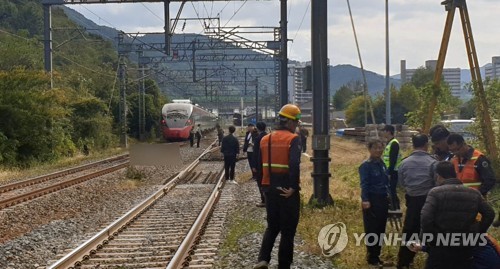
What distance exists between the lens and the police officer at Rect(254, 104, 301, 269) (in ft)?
26.1

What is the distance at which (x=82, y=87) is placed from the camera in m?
49.5

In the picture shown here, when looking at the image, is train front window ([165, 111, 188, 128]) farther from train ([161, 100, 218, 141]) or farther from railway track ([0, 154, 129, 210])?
railway track ([0, 154, 129, 210])

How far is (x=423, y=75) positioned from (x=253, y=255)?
269ft

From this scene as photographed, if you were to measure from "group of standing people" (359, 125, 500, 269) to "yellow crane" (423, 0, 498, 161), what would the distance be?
26.3 feet

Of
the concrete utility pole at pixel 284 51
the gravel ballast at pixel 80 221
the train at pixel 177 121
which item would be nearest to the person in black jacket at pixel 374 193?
the gravel ballast at pixel 80 221

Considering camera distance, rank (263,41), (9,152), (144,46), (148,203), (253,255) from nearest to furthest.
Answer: (253,255), (148,203), (9,152), (263,41), (144,46)

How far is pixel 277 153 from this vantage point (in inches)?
316

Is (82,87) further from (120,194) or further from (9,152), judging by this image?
(120,194)

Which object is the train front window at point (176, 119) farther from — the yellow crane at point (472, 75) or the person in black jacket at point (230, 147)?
the yellow crane at point (472, 75)

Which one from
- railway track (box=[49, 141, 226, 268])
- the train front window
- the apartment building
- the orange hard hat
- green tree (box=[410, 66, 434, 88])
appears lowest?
railway track (box=[49, 141, 226, 268])

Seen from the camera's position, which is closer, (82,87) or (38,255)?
(38,255)

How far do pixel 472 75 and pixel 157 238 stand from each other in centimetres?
1028

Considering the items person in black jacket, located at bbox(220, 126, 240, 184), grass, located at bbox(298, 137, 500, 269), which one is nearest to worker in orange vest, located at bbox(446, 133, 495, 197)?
grass, located at bbox(298, 137, 500, 269)

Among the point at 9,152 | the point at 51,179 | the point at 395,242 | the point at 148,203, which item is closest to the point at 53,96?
the point at 9,152
